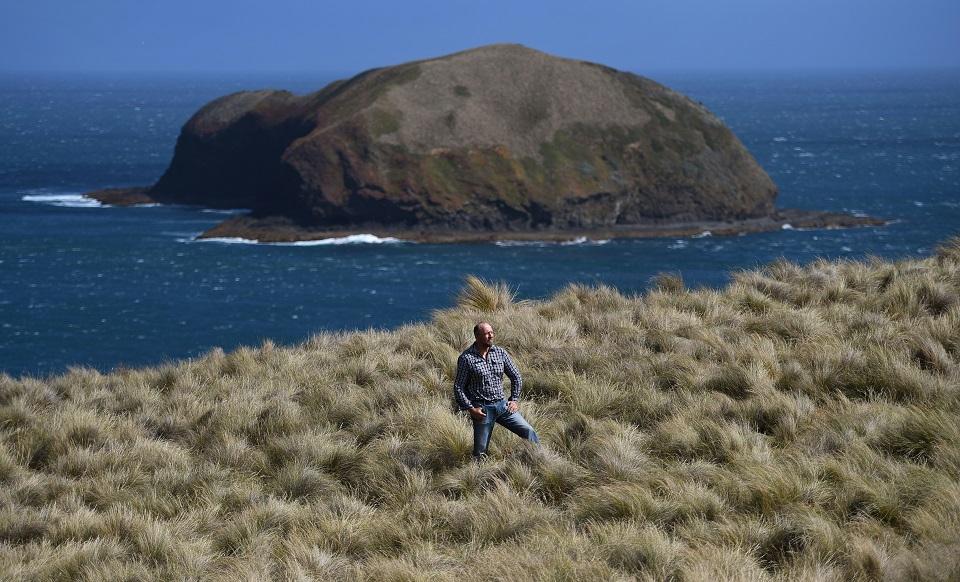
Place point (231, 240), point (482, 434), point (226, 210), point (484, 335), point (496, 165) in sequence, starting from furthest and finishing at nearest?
point (226, 210), point (496, 165), point (231, 240), point (482, 434), point (484, 335)

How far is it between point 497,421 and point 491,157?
65.5 meters

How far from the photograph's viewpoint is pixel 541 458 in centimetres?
1074

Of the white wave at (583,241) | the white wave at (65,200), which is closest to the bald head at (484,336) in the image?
the white wave at (583,241)

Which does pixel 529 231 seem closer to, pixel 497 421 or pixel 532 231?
pixel 532 231

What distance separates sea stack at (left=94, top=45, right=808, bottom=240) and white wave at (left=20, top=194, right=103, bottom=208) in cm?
491

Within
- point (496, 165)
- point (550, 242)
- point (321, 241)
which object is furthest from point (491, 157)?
point (321, 241)

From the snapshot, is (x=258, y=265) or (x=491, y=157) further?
(x=491, y=157)

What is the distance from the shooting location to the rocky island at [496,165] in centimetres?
7388

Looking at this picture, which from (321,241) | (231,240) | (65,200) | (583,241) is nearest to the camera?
(583,241)

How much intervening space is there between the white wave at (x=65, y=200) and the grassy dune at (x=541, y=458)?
74.8m

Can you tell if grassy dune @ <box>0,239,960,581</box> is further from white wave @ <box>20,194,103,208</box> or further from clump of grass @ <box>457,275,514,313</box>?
white wave @ <box>20,194,103,208</box>

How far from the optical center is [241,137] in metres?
93.8

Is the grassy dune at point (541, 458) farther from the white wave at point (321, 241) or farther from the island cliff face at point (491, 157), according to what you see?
the island cliff face at point (491, 157)

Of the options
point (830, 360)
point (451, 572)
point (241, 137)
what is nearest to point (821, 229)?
point (241, 137)
